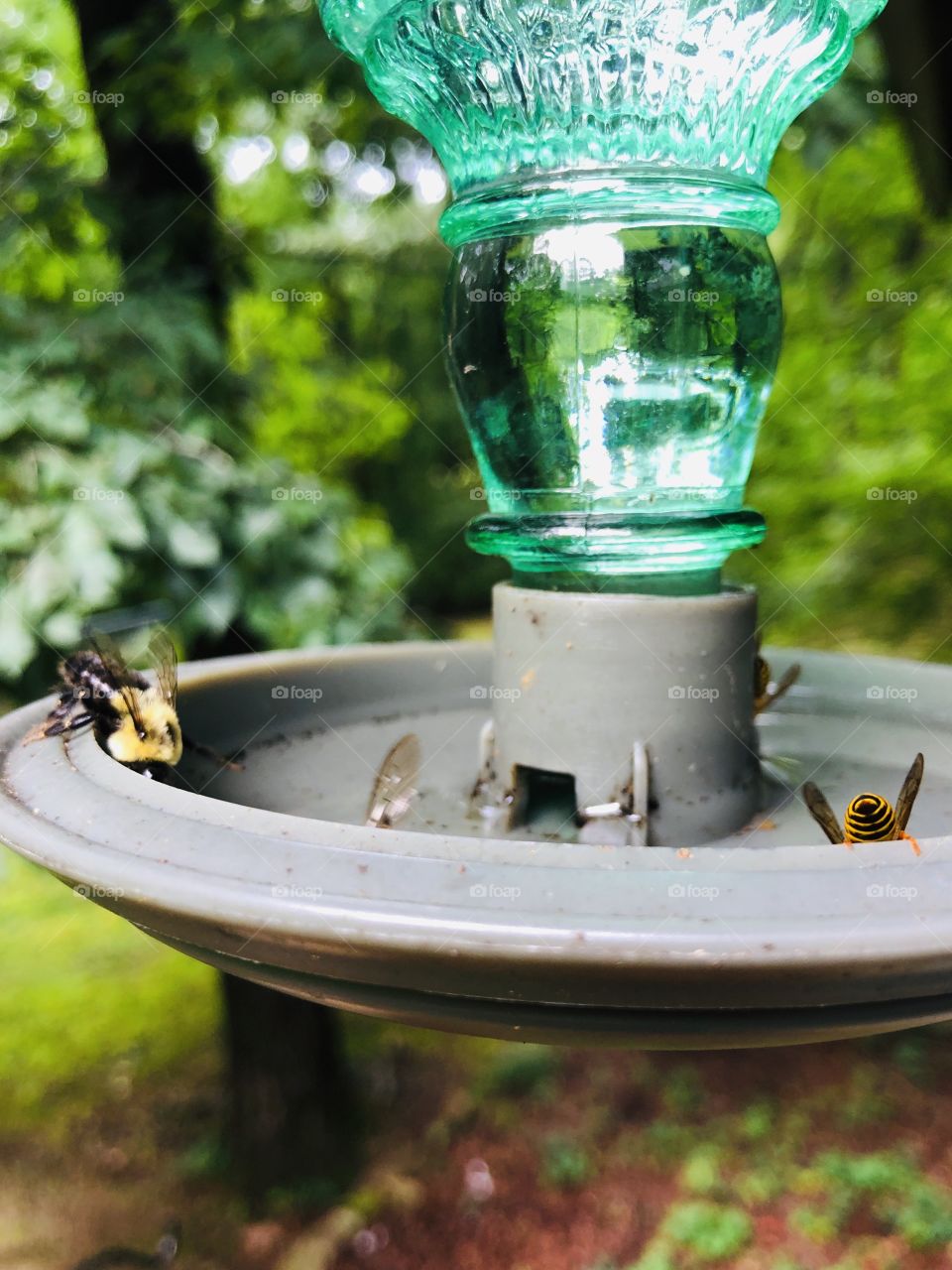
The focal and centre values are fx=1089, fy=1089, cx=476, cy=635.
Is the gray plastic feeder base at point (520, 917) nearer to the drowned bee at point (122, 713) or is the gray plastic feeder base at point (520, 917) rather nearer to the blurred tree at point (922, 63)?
the drowned bee at point (122, 713)

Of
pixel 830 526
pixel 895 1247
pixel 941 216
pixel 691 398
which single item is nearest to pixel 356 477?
pixel 830 526

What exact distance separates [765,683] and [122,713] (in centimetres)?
72

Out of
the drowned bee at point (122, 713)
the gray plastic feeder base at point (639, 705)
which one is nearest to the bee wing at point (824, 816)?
the gray plastic feeder base at point (639, 705)

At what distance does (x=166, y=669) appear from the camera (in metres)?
1.14

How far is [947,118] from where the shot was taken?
251cm

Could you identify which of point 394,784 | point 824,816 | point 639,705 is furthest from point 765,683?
point 394,784

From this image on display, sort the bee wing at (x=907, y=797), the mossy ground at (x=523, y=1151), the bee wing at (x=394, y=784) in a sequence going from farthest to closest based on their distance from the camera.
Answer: the mossy ground at (x=523, y=1151) → the bee wing at (x=394, y=784) → the bee wing at (x=907, y=797)

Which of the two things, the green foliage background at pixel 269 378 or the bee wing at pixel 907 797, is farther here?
the green foliage background at pixel 269 378

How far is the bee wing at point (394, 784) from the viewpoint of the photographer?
987 mm

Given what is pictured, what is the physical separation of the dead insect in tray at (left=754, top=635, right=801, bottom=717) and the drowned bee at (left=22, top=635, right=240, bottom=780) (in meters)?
0.62

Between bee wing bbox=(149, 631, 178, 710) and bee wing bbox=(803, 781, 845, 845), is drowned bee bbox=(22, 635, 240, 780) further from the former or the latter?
bee wing bbox=(803, 781, 845, 845)

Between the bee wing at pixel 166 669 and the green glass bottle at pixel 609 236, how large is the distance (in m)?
0.35

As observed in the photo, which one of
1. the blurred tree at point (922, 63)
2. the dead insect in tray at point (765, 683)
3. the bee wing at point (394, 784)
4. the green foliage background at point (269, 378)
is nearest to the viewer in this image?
the bee wing at point (394, 784)

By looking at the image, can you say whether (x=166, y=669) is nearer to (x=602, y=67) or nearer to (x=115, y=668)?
(x=115, y=668)
